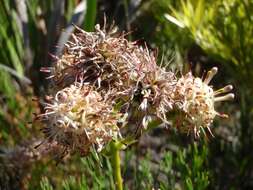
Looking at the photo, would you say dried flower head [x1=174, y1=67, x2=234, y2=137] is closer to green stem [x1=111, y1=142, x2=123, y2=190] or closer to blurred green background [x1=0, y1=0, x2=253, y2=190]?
green stem [x1=111, y1=142, x2=123, y2=190]

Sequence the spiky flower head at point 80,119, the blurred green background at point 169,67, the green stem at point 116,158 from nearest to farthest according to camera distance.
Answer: the spiky flower head at point 80,119
the green stem at point 116,158
the blurred green background at point 169,67

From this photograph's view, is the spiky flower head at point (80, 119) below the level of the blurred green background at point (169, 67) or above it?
above

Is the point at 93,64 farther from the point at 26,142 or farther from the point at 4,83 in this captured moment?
the point at 4,83

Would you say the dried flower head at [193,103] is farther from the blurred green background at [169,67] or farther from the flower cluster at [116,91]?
the blurred green background at [169,67]

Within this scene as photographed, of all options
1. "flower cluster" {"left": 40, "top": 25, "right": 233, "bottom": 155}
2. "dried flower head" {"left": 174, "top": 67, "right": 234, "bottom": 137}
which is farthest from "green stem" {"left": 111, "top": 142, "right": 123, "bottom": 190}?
"dried flower head" {"left": 174, "top": 67, "right": 234, "bottom": 137}

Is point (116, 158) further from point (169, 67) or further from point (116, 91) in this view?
point (169, 67)

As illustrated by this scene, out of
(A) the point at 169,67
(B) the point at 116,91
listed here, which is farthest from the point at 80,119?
(A) the point at 169,67

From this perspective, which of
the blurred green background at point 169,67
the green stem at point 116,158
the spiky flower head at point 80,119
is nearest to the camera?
the spiky flower head at point 80,119

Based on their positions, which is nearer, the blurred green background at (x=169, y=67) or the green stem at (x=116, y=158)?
the green stem at (x=116, y=158)

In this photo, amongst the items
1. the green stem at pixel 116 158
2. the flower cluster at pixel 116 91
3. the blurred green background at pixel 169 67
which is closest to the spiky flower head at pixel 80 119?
the flower cluster at pixel 116 91

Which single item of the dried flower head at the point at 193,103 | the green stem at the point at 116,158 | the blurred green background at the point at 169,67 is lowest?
the blurred green background at the point at 169,67
